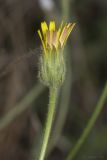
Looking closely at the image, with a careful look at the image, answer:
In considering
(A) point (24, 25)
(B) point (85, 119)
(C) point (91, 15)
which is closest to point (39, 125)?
(B) point (85, 119)

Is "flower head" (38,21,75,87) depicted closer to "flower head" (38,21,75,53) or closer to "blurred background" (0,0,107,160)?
"flower head" (38,21,75,53)

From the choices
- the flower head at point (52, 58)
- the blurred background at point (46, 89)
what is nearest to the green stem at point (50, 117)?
the flower head at point (52, 58)

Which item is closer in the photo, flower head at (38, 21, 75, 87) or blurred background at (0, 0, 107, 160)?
flower head at (38, 21, 75, 87)

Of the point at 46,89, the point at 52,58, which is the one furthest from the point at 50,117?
the point at 46,89

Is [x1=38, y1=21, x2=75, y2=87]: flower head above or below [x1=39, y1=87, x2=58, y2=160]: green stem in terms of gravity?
above

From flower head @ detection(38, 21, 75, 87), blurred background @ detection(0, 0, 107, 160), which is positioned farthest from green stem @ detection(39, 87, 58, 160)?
blurred background @ detection(0, 0, 107, 160)

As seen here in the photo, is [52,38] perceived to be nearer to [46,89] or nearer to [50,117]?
[50,117]

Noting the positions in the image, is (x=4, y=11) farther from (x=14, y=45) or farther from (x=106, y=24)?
(x=106, y=24)

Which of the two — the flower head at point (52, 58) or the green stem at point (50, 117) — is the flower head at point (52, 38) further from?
the green stem at point (50, 117)
